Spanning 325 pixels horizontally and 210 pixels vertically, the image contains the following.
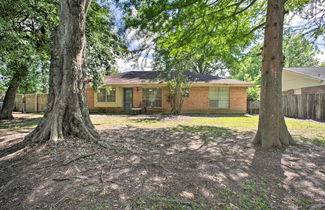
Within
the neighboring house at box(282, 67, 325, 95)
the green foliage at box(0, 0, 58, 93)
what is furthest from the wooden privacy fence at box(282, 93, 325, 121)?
the green foliage at box(0, 0, 58, 93)

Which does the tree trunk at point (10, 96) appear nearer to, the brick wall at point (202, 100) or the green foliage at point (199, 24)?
the green foliage at point (199, 24)

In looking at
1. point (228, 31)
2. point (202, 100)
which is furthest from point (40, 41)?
point (202, 100)

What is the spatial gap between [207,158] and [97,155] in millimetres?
2427

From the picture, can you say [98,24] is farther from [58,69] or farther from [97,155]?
[97,155]

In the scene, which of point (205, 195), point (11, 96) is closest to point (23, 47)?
point (11, 96)

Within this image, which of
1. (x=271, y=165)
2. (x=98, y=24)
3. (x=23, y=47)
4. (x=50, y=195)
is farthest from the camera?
(x=98, y=24)

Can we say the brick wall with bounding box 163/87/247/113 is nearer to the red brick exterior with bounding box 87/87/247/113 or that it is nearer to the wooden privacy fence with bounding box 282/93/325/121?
the red brick exterior with bounding box 87/87/247/113

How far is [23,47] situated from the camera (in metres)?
6.50

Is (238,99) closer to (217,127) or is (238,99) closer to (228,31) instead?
(217,127)

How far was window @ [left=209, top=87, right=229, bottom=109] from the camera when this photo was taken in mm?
14070

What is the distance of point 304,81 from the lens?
15.4 metres

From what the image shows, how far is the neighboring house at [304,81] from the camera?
13.9 metres

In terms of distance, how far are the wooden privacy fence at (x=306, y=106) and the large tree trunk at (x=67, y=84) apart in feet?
42.8

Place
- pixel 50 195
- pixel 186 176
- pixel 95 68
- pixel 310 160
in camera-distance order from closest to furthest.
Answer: pixel 50 195
pixel 186 176
pixel 310 160
pixel 95 68
